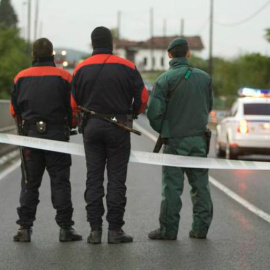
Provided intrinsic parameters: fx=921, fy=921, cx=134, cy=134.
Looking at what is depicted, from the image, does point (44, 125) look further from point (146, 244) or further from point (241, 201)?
point (241, 201)

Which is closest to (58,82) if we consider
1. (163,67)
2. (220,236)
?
(220,236)

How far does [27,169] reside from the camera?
859 centimetres

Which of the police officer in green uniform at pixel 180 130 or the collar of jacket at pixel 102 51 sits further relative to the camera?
the police officer in green uniform at pixel 180 130

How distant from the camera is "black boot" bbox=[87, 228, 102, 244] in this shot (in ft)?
27.1

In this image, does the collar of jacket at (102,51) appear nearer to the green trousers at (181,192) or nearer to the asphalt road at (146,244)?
the green trousers at (181,192)

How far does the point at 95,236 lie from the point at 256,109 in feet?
42.0

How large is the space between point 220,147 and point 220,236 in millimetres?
13418

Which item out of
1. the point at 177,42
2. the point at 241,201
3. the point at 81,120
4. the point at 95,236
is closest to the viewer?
the point at 95,236

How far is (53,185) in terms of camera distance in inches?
338

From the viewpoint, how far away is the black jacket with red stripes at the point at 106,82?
8.29 meters

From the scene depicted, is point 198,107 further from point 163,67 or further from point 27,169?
point 163,67

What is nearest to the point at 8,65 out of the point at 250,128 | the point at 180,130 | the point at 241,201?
the point at 250,128

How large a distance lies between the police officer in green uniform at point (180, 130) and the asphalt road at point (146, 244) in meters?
0.21

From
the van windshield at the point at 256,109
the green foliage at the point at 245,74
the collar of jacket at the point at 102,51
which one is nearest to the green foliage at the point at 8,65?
the green foliage at the point at 245,74
